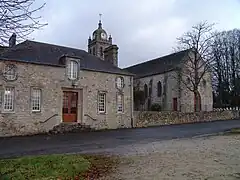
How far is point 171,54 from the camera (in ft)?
137

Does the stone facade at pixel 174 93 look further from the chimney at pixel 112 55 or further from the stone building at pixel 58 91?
the stone building at pixel 58 91

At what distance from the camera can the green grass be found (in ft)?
21.2

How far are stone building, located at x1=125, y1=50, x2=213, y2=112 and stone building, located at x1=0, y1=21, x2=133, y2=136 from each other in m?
13.5

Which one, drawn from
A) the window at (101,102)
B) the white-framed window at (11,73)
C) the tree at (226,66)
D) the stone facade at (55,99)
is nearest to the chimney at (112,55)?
the stone facade at (55,99)

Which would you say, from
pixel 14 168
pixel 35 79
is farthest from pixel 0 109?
pixel 14 168

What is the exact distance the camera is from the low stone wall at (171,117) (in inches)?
934

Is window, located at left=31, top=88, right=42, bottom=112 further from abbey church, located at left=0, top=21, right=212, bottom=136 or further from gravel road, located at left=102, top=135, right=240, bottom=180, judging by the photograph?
gravel road, located at left=102, top=135, right=240, bottom=180

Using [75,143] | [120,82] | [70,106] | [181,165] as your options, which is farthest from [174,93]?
[181,165]

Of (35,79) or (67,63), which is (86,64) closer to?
(67,63)

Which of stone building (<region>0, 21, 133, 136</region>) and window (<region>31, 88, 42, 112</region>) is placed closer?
stone building (<region>0, 21, 133, 136</region>)

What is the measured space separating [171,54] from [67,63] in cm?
2469

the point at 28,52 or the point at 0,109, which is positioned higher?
the point at 28,52

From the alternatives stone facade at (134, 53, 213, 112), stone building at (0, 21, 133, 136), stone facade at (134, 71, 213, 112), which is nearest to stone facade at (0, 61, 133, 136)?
stone building at (0, 21, 133, 136)

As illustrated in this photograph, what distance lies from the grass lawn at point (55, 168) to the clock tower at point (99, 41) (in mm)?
48232
